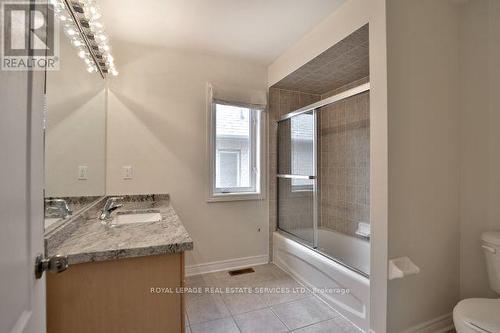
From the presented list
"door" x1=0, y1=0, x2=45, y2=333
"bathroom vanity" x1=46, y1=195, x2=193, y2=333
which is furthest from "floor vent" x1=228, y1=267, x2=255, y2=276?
"door" x1=0, y1=0, x2=45, y2=333

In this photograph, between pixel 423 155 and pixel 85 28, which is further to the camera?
pixel 423 155

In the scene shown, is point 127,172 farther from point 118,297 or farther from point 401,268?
point 401,268

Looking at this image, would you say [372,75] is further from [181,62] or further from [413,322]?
[181,62]

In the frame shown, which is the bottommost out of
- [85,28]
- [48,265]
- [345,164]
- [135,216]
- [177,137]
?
[135,216]

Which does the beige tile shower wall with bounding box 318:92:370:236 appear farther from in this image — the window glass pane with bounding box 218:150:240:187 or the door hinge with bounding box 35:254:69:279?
the door hinge with bounding box 35:254:69:279

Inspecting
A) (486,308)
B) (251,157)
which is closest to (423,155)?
(486,308)

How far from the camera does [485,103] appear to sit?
1.61 m

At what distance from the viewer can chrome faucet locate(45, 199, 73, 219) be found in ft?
3.70

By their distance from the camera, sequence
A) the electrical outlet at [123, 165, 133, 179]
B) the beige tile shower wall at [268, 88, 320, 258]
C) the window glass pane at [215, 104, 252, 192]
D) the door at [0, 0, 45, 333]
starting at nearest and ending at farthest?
the door at [0, 0, 45, 333] → the electrical outlet at [123, 165, 133, 179] → the window glass pane at [215, 104, 252, 192] → the beige tile shower wall at [268, 88, 320, 258]

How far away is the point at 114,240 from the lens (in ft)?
3.74

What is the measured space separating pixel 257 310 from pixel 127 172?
1662 mm

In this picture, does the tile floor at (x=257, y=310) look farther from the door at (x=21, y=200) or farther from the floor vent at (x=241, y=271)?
the door at (x=21, y=200)

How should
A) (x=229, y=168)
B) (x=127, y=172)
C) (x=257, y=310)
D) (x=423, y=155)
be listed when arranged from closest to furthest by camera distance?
1. (x=423, y=155)
2. (x=257, y=310)
3. (x=127, y=172)
4. (x=229, y=168)

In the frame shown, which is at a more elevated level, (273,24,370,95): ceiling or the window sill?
(273,24,370,95): ceiling
